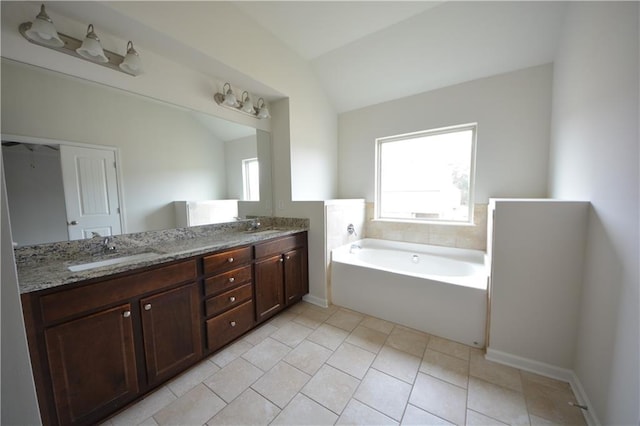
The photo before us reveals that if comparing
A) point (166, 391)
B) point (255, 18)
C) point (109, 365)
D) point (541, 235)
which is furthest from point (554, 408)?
point (255, 18)

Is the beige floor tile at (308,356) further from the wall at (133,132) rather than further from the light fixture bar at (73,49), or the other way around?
the light fixture bar at (73,49)

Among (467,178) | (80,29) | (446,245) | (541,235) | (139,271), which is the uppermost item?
(80,29)

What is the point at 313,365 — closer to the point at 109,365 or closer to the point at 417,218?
the point at 109,365

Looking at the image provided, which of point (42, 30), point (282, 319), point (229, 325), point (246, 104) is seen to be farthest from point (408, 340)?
point (42, 30)

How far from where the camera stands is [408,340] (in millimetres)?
1991

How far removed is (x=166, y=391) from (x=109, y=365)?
435 millimetres

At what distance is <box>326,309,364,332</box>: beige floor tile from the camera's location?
7.29ft

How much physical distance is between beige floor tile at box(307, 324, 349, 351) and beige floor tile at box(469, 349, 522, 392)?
39.1 inches

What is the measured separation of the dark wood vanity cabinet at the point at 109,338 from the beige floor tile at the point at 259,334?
1.49 feet

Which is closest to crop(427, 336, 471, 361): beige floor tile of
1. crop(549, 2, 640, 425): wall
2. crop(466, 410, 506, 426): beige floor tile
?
crop(466, 410, 506, 426): beige floor tile

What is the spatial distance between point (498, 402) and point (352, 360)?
3.04ft

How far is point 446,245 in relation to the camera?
2.82 m

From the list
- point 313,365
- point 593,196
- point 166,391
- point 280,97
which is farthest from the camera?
point 280,97

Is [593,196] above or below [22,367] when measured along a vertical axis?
above
